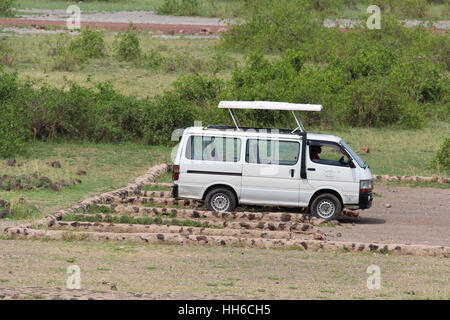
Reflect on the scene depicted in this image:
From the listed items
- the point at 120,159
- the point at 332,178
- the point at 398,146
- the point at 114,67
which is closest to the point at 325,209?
the point at 332,178

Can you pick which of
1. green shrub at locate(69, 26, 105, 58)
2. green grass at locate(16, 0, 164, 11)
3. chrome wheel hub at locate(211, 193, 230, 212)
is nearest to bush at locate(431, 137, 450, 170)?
chrome wheel hub at locate(211, 193, 230, 212)

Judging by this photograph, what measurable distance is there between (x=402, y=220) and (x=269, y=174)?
277 cm

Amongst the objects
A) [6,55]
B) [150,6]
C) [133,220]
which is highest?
[150,6]

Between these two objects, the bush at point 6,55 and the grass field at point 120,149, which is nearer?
the grass field at point 120,149

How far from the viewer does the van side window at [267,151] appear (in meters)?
15.8

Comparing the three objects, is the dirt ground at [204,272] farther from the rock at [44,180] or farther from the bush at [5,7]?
the bush at [5,7]

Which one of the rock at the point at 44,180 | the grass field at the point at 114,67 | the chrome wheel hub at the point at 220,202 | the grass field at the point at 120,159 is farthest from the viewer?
the grass field at the point at 114,67

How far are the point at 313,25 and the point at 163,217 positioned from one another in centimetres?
2427

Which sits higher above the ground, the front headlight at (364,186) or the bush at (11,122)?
the bush at (11,122)

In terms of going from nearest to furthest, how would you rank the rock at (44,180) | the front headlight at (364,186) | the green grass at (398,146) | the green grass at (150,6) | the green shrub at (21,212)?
1. the green shrub at (21,212)
2. the front headlight at (364,186)
3. the rock at (44,180)
4. the green grass at (398,146)
5. the green grass at (150,6)

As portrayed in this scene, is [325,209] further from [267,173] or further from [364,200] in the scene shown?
[267,173]

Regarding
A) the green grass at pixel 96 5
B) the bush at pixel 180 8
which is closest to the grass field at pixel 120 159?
the bush at pixel 180 8

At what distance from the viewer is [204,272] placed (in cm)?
1180

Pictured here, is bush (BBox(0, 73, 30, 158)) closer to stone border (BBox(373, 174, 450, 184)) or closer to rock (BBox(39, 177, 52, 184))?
rock (BBox(39, 177, 52, 184))
